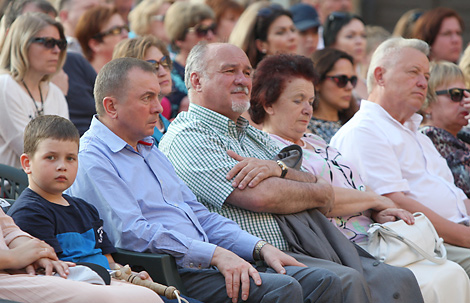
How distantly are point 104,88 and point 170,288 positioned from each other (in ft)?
3.68

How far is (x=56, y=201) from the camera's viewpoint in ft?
10.7

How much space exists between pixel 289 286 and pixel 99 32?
12.7 ft

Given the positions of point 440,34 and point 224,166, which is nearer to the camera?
point 224,166

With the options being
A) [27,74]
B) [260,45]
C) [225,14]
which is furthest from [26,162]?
[225,14]

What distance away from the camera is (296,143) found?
→ 486 centimetres

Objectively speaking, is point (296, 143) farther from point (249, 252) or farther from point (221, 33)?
point (221, 33)

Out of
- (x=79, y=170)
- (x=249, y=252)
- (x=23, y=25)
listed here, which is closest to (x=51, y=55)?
(x=23, y=25)

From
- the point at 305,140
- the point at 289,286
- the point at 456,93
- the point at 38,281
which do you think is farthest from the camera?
the point at 456,93

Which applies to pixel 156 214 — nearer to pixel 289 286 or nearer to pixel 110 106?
pixel 110 106

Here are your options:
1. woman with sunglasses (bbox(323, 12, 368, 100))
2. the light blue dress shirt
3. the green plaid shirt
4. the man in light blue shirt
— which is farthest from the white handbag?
woman with sunglasses (bbox(323, 12, 368, 100))

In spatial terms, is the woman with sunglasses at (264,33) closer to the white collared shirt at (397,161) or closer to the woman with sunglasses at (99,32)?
the woman with sunglasses at (99,32)

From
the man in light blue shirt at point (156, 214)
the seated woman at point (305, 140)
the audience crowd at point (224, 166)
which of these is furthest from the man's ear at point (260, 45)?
the man in light blue shirt at point (156, 214)


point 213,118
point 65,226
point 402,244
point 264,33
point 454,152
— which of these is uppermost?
point 264,33

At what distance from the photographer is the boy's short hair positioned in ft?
10.6
